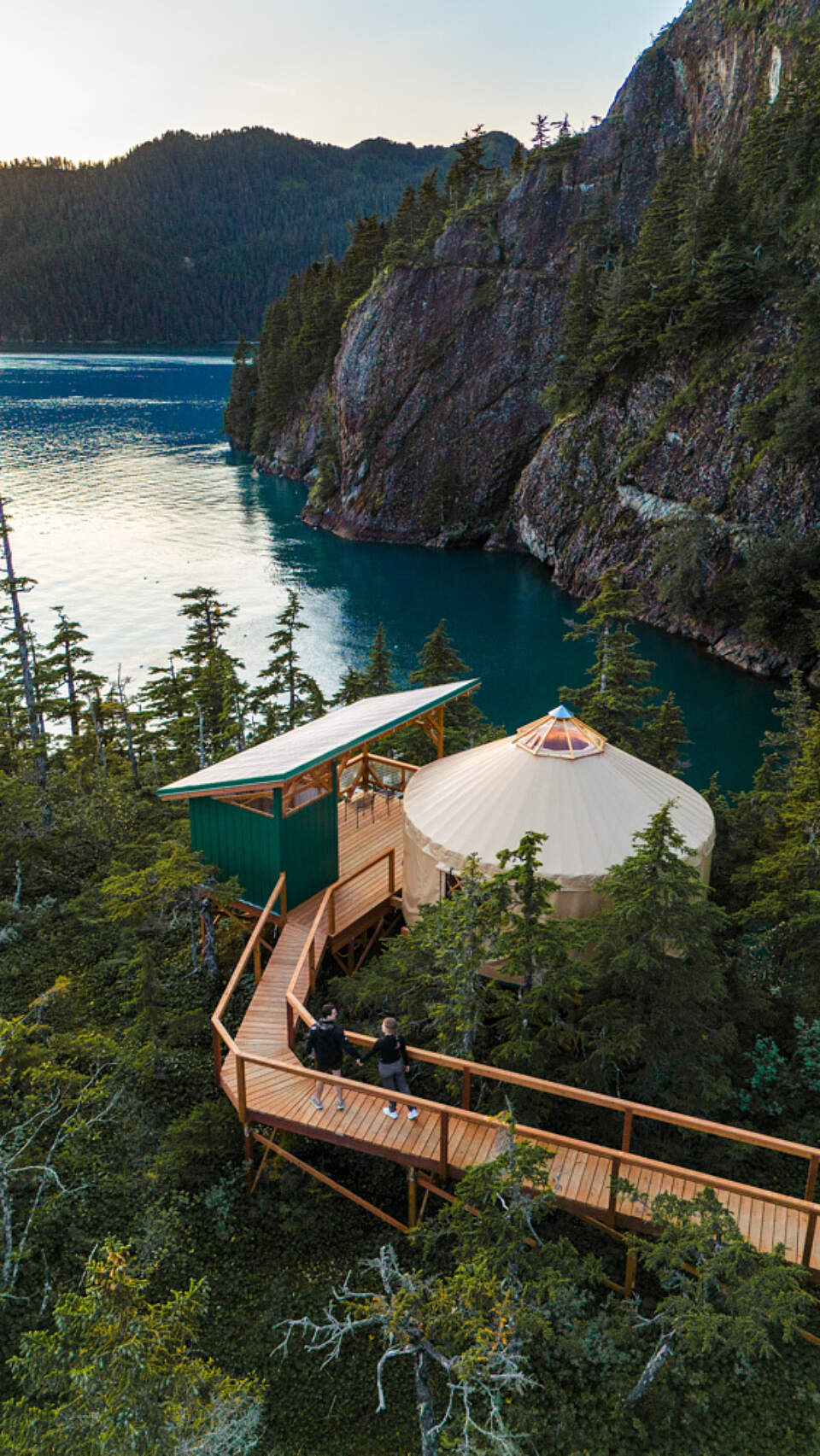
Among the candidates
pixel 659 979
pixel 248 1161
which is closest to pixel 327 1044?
pixel 248 1161

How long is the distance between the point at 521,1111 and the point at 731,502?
3538cm

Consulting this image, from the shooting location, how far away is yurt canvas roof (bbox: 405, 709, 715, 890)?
11.5 metres

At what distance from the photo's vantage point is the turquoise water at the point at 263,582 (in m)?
35.2

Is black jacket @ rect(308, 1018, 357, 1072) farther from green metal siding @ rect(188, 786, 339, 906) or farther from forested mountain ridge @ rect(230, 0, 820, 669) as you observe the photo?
forested mountain ridge @ rect(230, 0, 820, 669)

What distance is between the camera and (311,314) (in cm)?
7725

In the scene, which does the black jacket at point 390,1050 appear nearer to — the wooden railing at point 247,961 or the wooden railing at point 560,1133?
the wooden railing at point 560,1133

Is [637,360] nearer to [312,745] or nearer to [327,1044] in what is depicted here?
[312,745]

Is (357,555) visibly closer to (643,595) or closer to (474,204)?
(643,595)

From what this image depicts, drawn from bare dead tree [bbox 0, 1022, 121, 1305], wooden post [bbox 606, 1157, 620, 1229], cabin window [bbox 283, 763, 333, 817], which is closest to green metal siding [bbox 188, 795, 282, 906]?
cabin window [bbox 283, 763, 333, 817]

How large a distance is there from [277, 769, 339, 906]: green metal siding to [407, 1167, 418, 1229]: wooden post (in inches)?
179

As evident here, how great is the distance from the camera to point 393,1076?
A: 9.09 m

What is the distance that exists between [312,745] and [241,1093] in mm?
5200

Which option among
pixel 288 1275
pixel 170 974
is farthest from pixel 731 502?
pixel 288 1275

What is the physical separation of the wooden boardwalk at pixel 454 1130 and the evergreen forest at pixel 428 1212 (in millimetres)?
360
